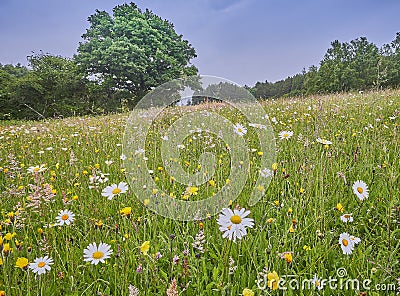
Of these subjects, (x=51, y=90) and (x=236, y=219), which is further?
(x=51, y=90)

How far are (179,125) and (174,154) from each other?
111 centimetres

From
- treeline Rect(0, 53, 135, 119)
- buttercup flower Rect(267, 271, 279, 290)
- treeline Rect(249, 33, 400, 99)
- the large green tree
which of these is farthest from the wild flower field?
treeline Rect(249, 33, 400, 99)

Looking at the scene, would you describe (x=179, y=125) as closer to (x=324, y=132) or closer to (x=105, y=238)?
(x=324, y=132)

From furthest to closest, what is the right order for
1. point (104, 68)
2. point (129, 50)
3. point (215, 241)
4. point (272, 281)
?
1. point (104, 68)
2. point (129, 50)
3. point (215, 241)
4. point (272, 281)

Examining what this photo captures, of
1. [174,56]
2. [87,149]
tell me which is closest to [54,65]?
[174,56]

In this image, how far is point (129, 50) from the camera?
2125 centimetres

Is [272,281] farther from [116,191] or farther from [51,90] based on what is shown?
[51,90]

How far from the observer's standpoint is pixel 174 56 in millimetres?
24766

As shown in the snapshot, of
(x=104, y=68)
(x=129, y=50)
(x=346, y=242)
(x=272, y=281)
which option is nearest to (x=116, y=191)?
(x=272, y=281)

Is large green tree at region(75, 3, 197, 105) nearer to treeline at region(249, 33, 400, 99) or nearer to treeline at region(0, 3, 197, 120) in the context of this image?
Result: treeline at region(0, 3, 197, 120)

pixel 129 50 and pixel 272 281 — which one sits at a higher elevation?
pixel 129 50

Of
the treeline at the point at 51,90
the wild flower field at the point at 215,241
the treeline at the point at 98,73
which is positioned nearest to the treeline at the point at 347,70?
the treeline at the point at 98,73

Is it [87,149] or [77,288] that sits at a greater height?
[87,149]

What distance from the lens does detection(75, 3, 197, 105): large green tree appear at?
842 inches
